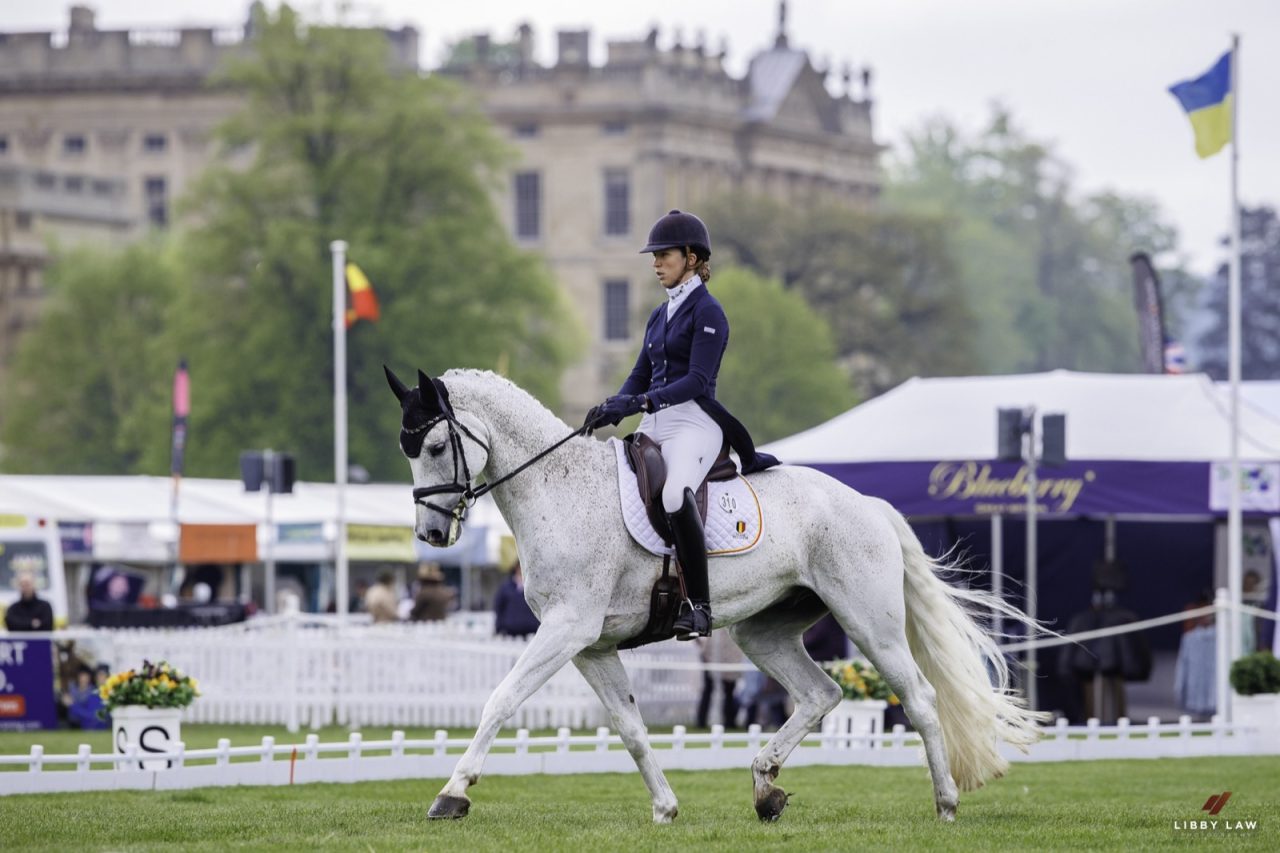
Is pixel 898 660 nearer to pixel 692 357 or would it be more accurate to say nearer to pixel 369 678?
pixel 692 357

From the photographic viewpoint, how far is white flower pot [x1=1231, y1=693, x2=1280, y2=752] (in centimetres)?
2297

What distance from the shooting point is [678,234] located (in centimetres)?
1369

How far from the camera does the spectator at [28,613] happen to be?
27.6m

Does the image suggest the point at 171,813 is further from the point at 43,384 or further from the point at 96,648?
the point at 43,384

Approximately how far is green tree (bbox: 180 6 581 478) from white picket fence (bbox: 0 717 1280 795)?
44200mm

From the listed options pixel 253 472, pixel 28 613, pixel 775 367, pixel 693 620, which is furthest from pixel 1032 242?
pixel 693 620

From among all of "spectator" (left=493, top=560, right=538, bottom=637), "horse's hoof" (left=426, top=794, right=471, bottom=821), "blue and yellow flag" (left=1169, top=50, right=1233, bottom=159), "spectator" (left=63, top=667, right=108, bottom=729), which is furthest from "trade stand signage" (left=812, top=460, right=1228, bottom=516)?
"horse's hoof" (left=426, top=794, right=471, bottom=821)

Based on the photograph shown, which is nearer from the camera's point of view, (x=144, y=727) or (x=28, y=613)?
(x=144, y=727)

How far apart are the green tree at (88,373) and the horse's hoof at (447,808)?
62.5 meters

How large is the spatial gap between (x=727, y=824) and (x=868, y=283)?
293 feet

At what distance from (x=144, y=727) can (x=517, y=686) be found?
19.9 feet

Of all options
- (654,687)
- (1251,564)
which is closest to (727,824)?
(654,687)

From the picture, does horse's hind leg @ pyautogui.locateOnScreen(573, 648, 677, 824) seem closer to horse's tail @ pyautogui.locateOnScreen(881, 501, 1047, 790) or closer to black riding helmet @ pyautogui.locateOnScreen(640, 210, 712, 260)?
horse's tail @ pyautogui.locateOnScreen(881, 501, 1047, 790)

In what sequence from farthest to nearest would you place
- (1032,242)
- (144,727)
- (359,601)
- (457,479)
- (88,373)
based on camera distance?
1. (1032,242)
2. (88,373)
3. (359,601)
4. (144,727)
5. (457,479)
